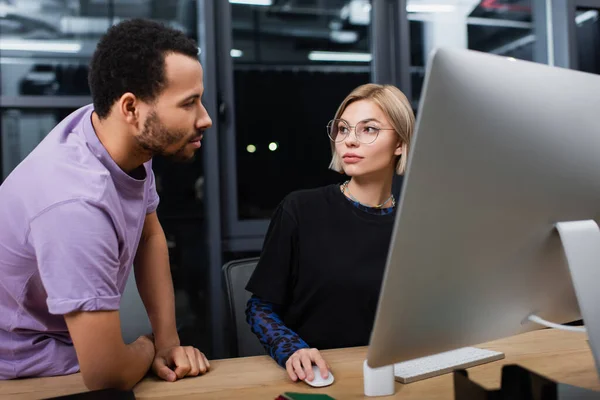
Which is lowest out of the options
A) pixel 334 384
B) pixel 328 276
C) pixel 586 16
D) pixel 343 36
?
pixel 334 384

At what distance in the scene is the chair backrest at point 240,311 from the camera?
1483 mm

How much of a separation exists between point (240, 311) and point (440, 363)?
642 millimetres

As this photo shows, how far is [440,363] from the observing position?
3.35 feet

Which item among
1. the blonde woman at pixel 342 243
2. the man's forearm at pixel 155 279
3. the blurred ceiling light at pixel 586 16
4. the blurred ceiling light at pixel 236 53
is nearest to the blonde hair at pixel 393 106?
the blonde woman at pixel 342 243

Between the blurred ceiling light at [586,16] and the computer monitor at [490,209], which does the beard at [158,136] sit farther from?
the blurred ceiling light at [586,16]

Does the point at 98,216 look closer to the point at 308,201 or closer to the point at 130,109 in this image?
the point at 130,109

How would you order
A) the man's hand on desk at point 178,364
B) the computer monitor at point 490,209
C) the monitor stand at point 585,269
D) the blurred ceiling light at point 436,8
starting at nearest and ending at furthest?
the computer monitor at point 490,209 → the monitor stand at point 585,269 → the man's hand on desk at point 178,364 → the blurred ceiling light at point 436,8

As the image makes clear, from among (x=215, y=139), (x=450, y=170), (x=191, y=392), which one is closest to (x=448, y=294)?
(x=450, y=170)

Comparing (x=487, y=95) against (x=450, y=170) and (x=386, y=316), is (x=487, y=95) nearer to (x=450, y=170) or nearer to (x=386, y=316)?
(x=450, y=170)

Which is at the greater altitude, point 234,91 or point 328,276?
point 234,91

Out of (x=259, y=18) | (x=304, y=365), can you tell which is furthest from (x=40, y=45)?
(x=304, y=365)

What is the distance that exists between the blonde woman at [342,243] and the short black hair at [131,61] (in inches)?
21.8

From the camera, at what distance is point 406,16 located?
2.74 meters

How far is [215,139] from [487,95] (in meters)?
1.98
